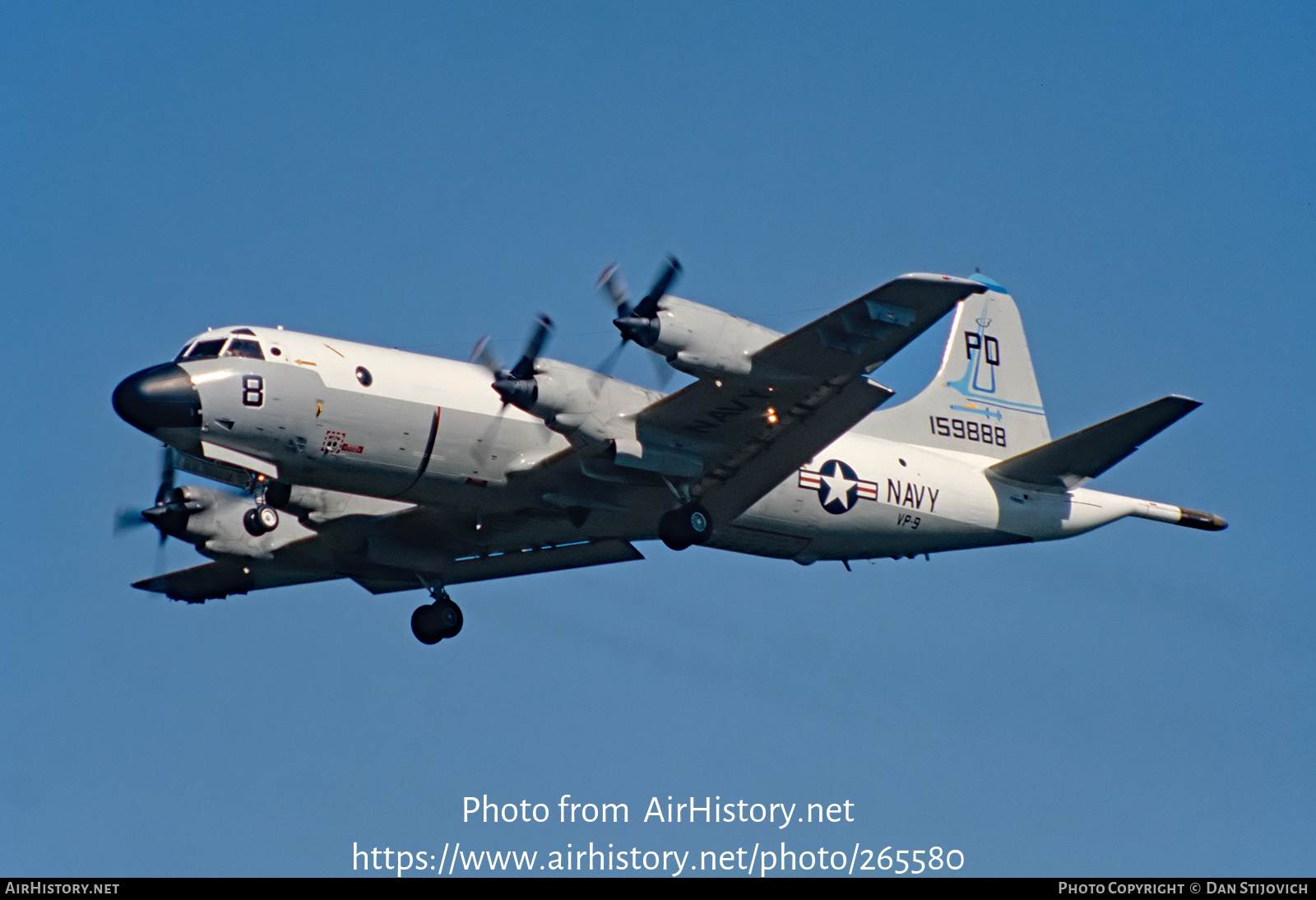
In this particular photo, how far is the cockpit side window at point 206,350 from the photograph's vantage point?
22.3m

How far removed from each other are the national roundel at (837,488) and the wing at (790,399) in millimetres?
1476

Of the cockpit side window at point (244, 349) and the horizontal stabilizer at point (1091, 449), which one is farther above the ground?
the horizontal stabilizer at point (1091, 449)

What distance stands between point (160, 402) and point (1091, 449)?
1452 centimetres

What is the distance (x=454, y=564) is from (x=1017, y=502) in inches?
375

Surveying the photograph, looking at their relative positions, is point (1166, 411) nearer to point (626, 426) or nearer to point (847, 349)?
point (847, 349)

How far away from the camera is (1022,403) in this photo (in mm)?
30203

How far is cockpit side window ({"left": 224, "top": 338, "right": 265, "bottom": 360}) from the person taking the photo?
22234mm

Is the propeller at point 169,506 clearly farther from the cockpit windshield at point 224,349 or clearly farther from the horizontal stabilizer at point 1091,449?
the horizontal stabilizer at point 1091,449

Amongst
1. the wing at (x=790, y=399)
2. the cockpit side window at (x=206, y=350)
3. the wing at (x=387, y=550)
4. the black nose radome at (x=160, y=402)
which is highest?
the wing at (x=790, y=399)

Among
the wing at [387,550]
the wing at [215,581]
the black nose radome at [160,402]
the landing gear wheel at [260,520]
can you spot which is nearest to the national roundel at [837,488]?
the wing at [387,550]

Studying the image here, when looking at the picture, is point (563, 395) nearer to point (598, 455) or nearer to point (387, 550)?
point (598, 455)
